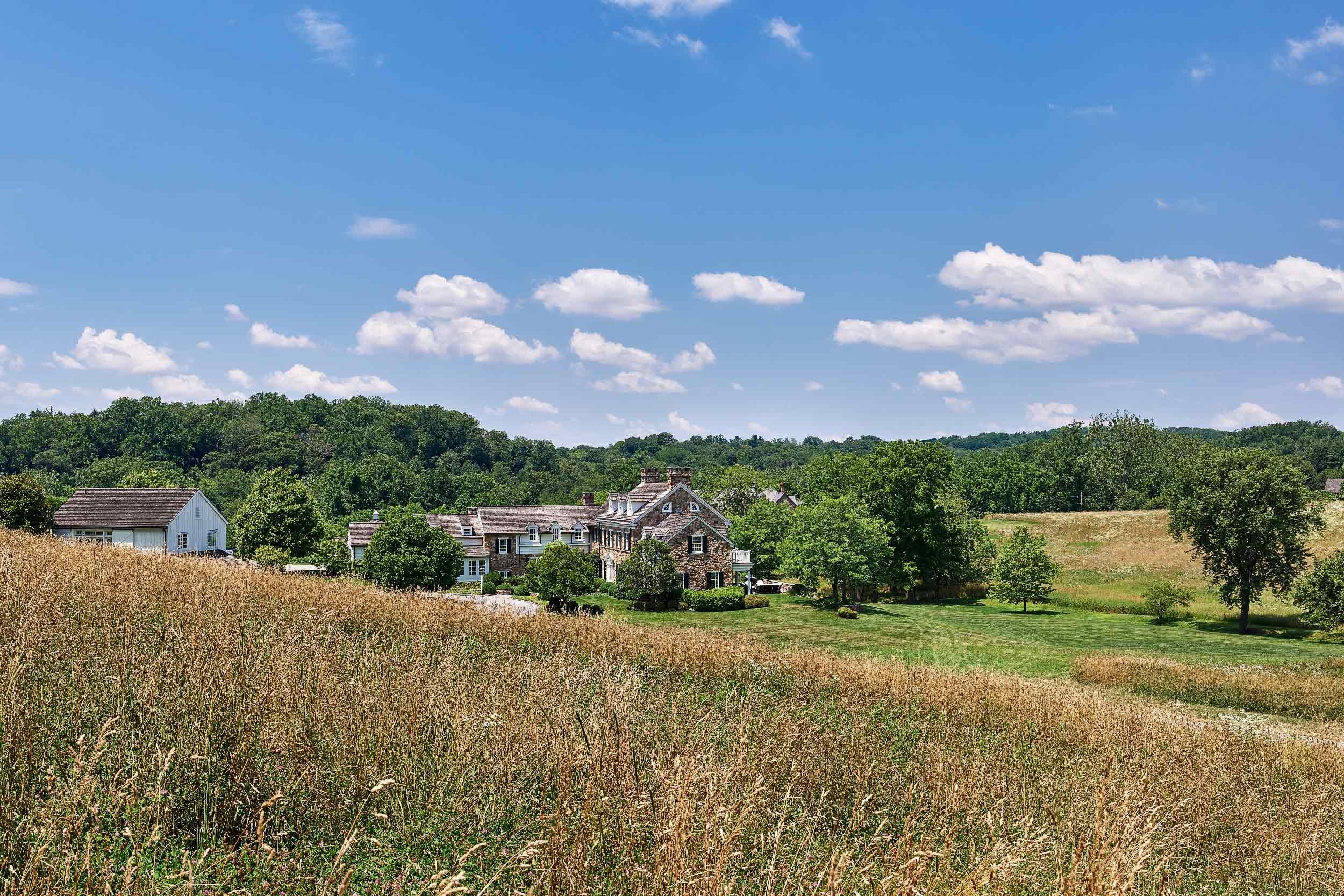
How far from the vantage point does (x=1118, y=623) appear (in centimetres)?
4450

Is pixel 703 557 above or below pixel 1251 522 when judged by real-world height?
below

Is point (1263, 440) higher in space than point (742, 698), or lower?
higher

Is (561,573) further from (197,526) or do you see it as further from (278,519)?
(197,526)

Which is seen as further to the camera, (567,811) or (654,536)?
(654,536)

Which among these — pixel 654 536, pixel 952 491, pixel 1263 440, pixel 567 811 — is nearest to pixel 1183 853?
pixel 567 811

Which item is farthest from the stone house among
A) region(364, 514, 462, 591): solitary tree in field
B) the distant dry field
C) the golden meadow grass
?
the golden meadow grass

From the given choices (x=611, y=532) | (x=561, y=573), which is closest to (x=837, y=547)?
(x=611, y=532)

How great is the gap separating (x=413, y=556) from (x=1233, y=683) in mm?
34502

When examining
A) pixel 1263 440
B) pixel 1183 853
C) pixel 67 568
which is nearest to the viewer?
pixel 1183 853

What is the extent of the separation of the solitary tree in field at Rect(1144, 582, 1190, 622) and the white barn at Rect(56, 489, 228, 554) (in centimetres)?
6156

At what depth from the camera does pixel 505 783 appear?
462 cm

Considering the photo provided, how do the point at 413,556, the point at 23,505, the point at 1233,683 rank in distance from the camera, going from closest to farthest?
the point at 1233,683
the point at 413,556
the point at 23,505

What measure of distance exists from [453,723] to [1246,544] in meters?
51.0

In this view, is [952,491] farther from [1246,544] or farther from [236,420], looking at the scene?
[236,420]
